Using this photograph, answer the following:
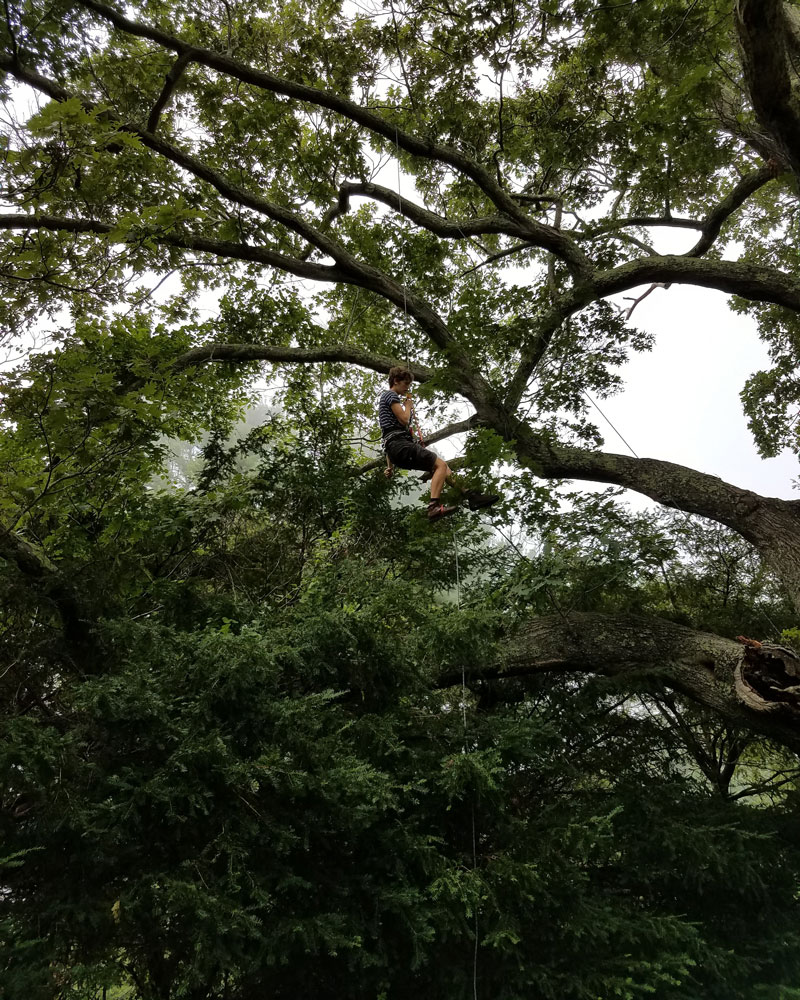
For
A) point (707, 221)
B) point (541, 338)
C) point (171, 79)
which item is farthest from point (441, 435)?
point (171, 79)

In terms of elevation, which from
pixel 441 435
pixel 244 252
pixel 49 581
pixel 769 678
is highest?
pixel 244 252

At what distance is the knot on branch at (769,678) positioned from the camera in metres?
3.26

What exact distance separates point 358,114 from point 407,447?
147 inches

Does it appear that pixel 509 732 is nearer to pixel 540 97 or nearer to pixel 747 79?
pixel 747 79

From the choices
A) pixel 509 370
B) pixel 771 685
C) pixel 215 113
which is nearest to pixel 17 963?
pixel 771 685

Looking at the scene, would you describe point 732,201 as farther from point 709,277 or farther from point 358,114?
point 358,114

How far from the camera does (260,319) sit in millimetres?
6793

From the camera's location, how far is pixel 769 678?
3414mm

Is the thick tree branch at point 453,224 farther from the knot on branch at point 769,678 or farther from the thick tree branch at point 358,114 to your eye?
the knot on branch at point 769,678

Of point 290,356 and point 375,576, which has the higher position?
point 290,356

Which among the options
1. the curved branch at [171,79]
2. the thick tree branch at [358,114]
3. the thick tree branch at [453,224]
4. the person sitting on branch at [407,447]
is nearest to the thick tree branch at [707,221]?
the thick tree branch at [358,114]

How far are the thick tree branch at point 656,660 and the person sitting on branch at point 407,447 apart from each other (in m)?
1.23

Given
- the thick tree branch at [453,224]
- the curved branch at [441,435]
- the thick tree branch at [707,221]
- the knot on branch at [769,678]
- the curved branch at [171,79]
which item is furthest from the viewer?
the curved branch at [441,435]

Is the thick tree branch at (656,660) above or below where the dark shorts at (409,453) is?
below
